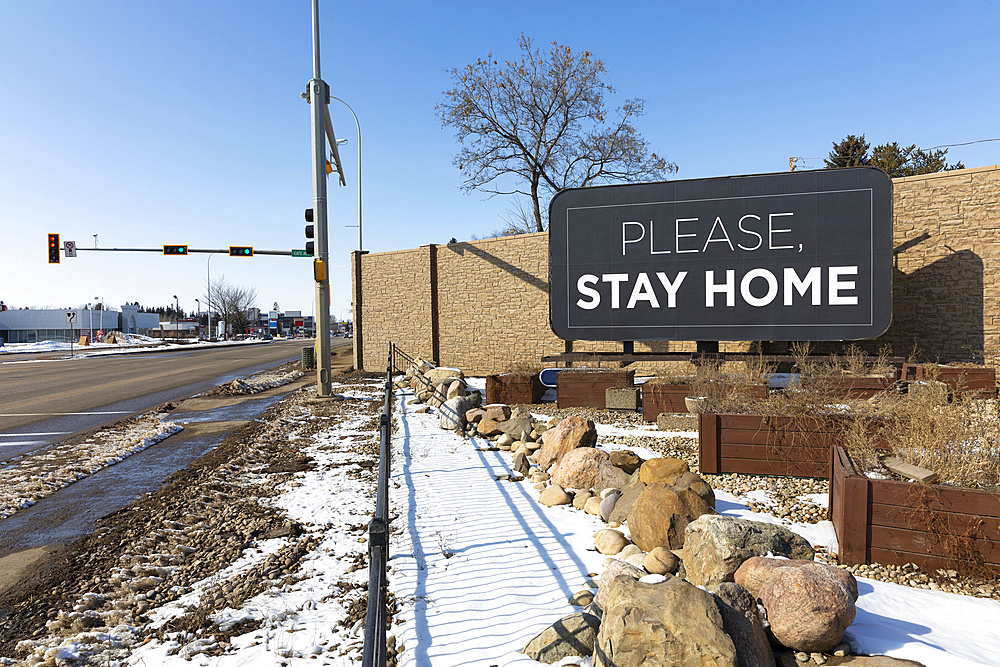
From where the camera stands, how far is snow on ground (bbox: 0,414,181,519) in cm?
688

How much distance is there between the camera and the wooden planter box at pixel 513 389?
13031 millimetres

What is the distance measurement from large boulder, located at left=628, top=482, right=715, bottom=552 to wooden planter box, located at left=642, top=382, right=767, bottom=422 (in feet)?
17.4

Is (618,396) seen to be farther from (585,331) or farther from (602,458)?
(602,458)

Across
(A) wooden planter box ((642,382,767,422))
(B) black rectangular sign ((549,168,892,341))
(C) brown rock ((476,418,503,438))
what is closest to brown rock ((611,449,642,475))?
(C) brown rock ((476,418,503,438))

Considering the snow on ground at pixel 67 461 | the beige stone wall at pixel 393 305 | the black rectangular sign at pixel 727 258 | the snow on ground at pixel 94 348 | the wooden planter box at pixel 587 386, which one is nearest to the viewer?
the snow on ground at pixel 67 461

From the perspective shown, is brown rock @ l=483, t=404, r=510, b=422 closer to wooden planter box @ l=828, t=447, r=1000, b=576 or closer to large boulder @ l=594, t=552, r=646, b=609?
large boulder @ l=594, t=552, r=646, b=609

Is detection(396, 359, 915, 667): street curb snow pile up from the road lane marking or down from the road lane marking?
up

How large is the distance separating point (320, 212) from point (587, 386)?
888 cm

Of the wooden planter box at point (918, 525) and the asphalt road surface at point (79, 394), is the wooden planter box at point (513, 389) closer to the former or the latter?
the wooden planter box at point (918, 525)

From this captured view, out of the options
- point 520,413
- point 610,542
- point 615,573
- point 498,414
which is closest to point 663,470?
point 610,542

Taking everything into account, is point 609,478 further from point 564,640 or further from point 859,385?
point 859,385

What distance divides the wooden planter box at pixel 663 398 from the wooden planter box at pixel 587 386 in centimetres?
154

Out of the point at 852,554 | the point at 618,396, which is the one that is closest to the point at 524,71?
the point at 618,396

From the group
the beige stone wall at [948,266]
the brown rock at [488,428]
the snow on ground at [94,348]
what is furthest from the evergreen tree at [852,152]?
the snow on ground at [94,348]
